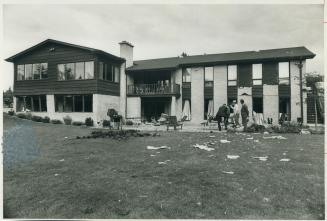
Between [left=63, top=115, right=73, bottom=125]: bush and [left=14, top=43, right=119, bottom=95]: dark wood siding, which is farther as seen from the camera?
[left=14, top=43, right=119, bottom=95]: dark wood siding

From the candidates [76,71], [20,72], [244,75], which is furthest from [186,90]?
[20,72]

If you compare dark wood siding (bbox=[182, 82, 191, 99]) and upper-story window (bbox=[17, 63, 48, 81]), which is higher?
upper-story window (bbox=[17, 63, 48, 81])

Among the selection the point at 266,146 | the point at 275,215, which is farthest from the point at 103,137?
the point at 275,215

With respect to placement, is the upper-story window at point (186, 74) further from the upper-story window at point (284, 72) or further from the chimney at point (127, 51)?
the upper-story window at point (284, 72)

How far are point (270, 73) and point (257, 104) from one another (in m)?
2.56

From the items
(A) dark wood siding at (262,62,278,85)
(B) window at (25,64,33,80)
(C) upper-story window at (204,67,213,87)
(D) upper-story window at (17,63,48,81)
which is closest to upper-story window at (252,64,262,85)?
(A) dark wood siding at (262,62,278,85)

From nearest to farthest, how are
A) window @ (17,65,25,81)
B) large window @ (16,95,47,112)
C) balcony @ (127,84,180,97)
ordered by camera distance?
large window @ (16,95,47,112), balcony @ (127,84,180,97), window @ (17,65,25,81)

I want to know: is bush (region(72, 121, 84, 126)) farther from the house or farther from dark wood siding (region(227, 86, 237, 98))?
dark wood siding (region(227, 86, 237, 98))

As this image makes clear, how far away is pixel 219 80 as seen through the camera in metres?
24.2

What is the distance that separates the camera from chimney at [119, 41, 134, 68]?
26.4 metres

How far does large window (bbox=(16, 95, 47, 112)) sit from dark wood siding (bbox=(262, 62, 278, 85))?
17.8 m

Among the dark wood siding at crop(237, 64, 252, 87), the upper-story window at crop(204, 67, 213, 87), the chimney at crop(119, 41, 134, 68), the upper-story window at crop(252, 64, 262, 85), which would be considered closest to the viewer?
the upper-story window at crop(252, 64, 262, 85)

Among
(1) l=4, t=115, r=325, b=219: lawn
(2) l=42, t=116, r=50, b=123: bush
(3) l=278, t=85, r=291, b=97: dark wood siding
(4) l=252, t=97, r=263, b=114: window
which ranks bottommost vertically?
(1) l=4, t=115, r=325, b=219: lawn

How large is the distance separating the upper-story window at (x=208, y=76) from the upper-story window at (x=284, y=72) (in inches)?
208
